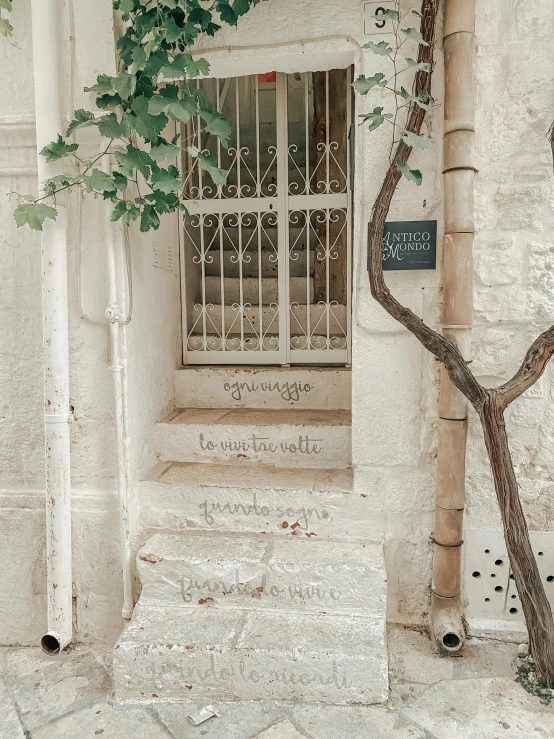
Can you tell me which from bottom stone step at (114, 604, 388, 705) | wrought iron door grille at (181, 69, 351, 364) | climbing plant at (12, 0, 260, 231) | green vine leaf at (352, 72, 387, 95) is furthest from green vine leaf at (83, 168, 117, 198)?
bottom stone step at (114, 604, 388, 705)

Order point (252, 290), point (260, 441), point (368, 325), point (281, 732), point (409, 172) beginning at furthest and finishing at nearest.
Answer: point (252, 290) → point (260, 441) → point (368, 325) → point (409, 172) → point (281, 732)

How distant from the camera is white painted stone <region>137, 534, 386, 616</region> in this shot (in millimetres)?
2398

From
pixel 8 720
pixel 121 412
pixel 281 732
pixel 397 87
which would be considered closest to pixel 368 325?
pixel 397 87

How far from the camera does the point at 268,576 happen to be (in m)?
2.43

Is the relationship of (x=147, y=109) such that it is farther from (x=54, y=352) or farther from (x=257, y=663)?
(x=257, y=663)

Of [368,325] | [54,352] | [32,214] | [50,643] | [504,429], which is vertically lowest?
→ [50,643]

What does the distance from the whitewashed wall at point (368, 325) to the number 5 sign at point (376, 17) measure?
0.04 metres

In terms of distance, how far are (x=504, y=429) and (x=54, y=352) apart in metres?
1.96

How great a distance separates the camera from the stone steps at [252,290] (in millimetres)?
3746

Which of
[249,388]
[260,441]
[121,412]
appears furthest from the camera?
[249,388]

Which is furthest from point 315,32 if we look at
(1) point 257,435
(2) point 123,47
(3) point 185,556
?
(3) point 185,556

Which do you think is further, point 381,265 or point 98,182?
point 381,265

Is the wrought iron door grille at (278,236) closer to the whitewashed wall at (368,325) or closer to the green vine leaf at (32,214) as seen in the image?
the whitewashed wall at (368,325)

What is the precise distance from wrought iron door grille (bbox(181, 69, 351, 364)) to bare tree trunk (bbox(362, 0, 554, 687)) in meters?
1.09
